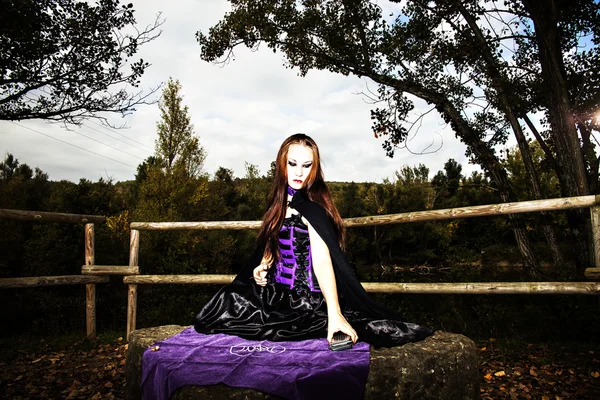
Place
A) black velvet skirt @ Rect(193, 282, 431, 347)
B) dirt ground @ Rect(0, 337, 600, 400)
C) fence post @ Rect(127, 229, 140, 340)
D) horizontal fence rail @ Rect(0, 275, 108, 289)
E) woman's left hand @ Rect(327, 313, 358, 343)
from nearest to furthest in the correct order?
woman's left hand @ Rect(327, 313, 358, 343) → black velvet skirt @ Rect(193, 282, 431, 347) → dirt ground @ Rect(0, 337, 600, 400) → horizontal fence rail @ Rect(0, 275, 108, 289) → fence post @ Rect(127, 229, 140, 340)

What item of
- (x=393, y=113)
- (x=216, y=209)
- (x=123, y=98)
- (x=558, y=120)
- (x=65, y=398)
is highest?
(x=123, y=98)

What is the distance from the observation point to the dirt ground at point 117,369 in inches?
122

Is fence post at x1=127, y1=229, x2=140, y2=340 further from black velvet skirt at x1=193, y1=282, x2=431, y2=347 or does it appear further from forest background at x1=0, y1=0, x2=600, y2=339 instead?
black velvet skirt at x1=193, y1=282, x2=431, y2=347

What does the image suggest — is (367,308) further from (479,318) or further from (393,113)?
(393,113)

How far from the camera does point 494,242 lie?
10977 mm

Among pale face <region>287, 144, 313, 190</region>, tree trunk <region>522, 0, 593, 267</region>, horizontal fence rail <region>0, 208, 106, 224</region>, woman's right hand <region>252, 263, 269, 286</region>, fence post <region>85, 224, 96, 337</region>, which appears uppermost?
tree trunk <region>522, 0, 593, 267</region>

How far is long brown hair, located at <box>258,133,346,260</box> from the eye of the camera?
218cm

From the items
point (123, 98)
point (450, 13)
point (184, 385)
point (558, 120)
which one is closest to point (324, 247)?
point (184, 385)

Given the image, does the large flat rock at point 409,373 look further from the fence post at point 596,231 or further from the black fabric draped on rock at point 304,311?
the fence post at point 596,231

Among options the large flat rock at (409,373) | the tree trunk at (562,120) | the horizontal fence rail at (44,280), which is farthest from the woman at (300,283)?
the tree trunk at (562,120)

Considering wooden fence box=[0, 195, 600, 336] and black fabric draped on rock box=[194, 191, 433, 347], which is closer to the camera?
black fabric draped on rock box=[194, 191, 433, 347]

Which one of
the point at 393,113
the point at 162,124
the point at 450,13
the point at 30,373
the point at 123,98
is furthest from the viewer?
the point at 162,124

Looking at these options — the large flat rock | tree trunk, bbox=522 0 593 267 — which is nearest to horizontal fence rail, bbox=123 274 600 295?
the large flat rock

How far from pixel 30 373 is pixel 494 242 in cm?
1132
